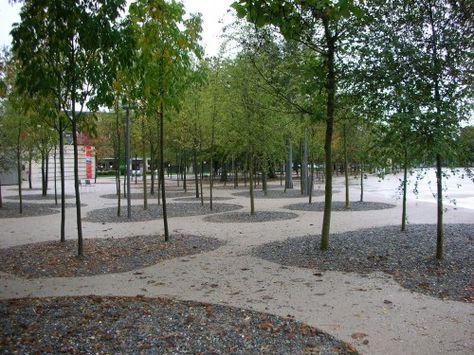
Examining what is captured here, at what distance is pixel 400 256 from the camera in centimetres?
787

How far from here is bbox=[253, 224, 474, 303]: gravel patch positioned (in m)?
6.17

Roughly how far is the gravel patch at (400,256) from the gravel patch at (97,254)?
1.63 meters

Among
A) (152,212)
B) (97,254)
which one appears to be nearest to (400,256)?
(97,254)

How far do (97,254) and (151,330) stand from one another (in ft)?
14.8

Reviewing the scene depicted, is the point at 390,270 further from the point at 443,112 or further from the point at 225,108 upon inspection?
the point at 225,108

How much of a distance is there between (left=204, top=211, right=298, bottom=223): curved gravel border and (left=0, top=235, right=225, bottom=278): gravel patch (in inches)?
128

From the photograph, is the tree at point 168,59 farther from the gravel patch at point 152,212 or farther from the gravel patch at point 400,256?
the gravel patch at point 152,212

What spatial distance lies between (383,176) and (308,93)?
188cm

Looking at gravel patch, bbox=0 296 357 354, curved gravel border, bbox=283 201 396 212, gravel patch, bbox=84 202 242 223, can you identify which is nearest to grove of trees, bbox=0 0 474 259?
gravel patch, bbox=0 296 357 354

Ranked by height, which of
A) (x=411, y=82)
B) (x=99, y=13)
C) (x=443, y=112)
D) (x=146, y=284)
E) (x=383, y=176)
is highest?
(x=99, y=13)

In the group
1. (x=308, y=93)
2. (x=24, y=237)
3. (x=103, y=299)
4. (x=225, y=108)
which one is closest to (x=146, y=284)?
(x=103, y=299)

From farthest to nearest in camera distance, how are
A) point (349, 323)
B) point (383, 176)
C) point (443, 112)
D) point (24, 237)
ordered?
point (24, 237) → point (383, 176) → point (443, 112) → point (349, 323)

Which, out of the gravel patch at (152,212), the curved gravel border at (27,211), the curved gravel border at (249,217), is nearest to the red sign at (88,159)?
the curved gravel border at (27,211)

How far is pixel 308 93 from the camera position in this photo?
786cm
